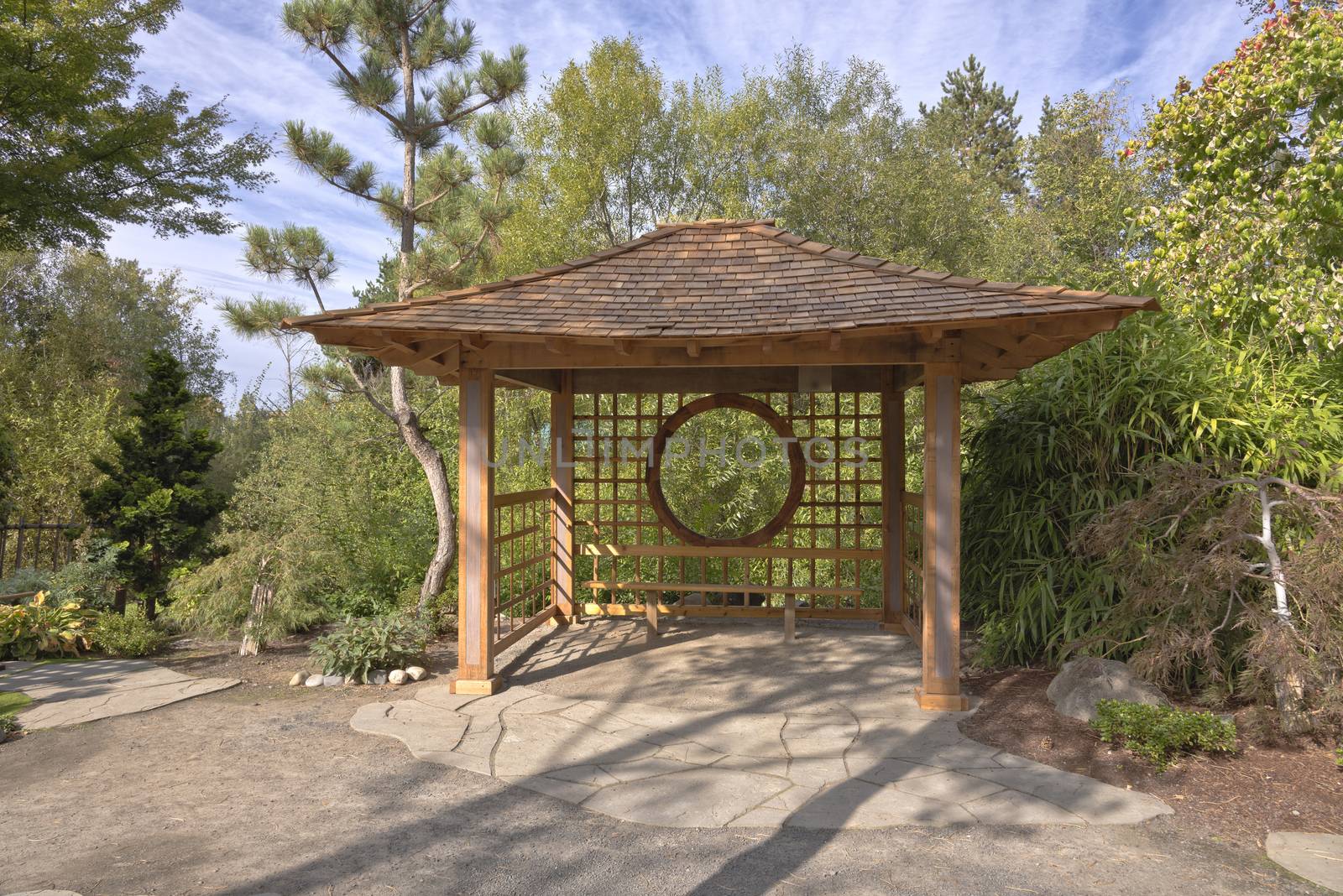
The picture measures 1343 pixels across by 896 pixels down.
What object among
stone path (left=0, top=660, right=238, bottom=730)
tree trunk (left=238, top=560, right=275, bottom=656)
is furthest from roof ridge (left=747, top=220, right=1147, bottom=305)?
stone path (left=0, top=660, right=238, bottom=730)

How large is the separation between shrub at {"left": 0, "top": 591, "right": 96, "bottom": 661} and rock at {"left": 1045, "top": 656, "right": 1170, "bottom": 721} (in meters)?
7.03

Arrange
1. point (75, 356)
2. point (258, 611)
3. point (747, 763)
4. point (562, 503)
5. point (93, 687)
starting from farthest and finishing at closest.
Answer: point (75, 356), point (562, 503), point (258, 611), point (93, 687), point (747, 763)

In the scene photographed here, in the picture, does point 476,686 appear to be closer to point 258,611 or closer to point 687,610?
point 258,611

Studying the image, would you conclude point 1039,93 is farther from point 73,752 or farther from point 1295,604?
point 73,752

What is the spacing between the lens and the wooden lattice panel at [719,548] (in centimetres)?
654

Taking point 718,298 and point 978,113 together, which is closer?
point 718,298

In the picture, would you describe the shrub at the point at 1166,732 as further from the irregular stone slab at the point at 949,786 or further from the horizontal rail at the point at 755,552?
the horizontal rail at the point at 755,552

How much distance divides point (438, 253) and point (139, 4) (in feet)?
14.4

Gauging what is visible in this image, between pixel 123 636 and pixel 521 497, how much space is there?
3441 mm

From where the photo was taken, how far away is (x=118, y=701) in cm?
493

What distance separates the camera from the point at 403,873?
275 cm

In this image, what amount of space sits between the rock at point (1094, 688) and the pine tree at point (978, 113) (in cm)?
2320

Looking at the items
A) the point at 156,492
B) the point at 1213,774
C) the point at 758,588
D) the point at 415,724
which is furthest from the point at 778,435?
the point at 156,492

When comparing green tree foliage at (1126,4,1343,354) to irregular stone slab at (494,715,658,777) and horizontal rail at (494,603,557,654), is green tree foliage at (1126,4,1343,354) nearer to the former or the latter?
irregular stone slab at (494,715,658,777)
